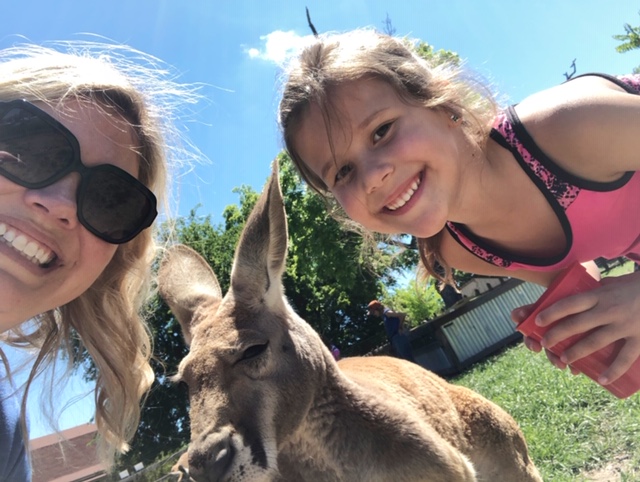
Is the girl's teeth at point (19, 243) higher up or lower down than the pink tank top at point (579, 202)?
higher up

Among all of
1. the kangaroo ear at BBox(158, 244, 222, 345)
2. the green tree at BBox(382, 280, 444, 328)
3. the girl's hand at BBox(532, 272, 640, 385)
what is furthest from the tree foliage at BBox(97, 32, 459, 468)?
the girl's hand at BBox(532, 272, 640, 385)

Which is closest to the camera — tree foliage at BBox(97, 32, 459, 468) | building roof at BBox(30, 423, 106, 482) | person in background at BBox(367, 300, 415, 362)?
person in background at BBox(367, 300, 415, 362)

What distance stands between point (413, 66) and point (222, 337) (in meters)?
2.02

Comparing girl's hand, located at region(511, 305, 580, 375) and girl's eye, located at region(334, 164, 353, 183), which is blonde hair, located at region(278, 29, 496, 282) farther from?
girl's hand, located at region(511, 305, 580, 375)

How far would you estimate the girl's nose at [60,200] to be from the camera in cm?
238

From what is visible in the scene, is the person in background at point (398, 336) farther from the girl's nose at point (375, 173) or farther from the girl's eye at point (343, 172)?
the girl's nose at point (375, 173)

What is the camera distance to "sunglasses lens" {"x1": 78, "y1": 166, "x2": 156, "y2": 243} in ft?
8.55

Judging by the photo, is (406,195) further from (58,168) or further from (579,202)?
(58,168)

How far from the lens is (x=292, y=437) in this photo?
10.1 feet

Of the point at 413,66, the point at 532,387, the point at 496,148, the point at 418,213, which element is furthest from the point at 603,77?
the point at 532,387

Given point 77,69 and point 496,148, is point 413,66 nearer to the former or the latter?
point 496,148

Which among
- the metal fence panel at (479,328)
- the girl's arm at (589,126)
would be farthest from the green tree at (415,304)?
the girl's arm at (589,126)

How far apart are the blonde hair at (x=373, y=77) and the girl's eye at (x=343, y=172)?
25 centimetres

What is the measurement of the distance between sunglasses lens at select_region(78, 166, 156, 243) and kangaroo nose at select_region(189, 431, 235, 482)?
1.18 metres
